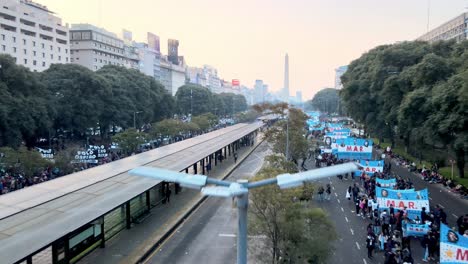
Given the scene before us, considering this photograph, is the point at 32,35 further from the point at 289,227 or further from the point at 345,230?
the point at 289,227

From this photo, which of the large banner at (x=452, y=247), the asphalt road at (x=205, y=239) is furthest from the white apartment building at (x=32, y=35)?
the large banner at (x=452, y=247)

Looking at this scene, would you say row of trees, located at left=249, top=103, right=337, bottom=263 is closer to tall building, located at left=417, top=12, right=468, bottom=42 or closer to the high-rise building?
tall building, located at left=417, top=12, right=468, bottom=42

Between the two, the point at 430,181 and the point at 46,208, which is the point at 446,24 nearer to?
the point at 430,181

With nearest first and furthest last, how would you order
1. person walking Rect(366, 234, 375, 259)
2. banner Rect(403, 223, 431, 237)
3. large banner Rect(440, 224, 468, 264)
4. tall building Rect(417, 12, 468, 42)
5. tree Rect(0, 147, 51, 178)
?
large banner Rect(440, 224, 468, 264) → person walking Rect(366, 234, 375, 259) → banner Rect(403, 223, 431, 237) → tree Rect(0, 147, 51, 178) → tall building Rect(417, 12, 468, 42)

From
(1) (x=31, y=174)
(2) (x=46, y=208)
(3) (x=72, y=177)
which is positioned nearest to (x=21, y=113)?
(1) (x=31, y=174)

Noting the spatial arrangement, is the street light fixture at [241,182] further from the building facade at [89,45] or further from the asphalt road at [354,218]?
the building facade at [89,45]

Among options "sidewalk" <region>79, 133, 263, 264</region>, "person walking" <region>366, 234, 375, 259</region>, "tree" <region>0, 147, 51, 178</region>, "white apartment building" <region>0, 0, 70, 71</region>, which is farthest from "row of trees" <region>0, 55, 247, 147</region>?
"person walking" <region>366, 234, 375, 259</region>

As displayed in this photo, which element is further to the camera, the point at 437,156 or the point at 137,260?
the point at 437,156

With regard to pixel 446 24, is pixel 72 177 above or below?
below
